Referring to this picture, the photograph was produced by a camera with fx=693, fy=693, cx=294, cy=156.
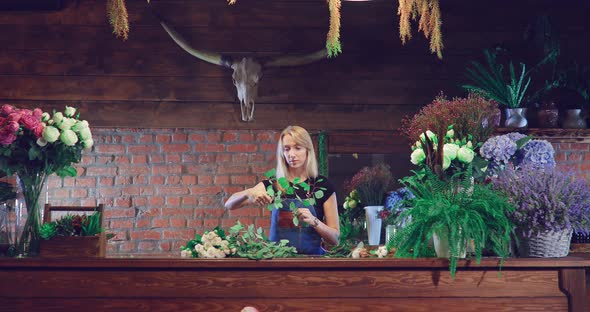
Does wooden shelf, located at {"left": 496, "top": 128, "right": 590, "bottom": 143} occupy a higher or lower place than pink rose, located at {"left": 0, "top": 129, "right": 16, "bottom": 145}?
higher

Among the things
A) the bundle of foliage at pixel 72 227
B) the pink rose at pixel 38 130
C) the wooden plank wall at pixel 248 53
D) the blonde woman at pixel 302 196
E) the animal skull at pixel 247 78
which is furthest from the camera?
the wooden plank wall at pixel 248 53

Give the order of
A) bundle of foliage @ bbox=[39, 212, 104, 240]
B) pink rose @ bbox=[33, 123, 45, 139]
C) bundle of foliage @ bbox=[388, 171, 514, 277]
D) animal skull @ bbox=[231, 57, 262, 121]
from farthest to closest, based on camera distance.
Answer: animal skull @ bbox=[231, 57, 262, 121], pink rose @ bbox=[33, 123, 45, 139], bundle of foliage @ bbox=[39, 212, 104, 240], bundle of foliage @ bbox=[388, 171, 514, 277]

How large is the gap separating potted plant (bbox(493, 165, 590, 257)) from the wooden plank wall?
278 centimetres

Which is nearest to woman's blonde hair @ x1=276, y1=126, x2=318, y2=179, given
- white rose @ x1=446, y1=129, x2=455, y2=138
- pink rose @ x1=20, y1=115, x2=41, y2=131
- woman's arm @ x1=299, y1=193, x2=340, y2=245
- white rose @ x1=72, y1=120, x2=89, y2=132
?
woman's arm @ x1=299, y1=193, x2=340, y2=245

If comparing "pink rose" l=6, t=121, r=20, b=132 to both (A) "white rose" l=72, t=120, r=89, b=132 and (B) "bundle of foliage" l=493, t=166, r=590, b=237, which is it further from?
(B) "bundle of foliage" l=493, t=166, r=590, b=237

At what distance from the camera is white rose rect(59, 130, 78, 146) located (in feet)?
9.62

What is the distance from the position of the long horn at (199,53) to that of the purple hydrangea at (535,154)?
105 inches

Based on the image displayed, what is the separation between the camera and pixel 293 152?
3428 mm

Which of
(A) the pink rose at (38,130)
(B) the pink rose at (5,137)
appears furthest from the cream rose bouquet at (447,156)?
(B) the pink rose at (5,137)

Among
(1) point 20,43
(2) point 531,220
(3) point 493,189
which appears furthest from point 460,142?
(1) point 20,43

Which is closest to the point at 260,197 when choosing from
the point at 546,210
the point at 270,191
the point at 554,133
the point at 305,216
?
the point at 270,191

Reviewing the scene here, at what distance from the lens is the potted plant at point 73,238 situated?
2730 millimetres

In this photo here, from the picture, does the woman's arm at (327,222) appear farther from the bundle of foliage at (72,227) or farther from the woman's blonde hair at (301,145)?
the bundle of foliage at (72,227)

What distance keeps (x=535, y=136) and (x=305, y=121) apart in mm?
1725
